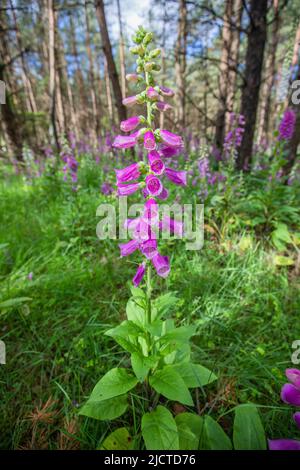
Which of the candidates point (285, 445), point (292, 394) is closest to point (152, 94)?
point (292, 394)

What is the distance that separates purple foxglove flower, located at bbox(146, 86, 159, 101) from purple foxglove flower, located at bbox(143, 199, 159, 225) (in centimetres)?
57

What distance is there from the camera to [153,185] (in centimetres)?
144

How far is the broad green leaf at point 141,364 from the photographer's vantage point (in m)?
1.32

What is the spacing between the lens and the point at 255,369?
1.96 meters

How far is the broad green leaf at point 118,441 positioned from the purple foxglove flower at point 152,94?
199cm

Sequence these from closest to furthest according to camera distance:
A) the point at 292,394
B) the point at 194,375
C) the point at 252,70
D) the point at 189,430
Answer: the point at 292,394, the point at 189,430, the point at 194,375, the point at 252,70

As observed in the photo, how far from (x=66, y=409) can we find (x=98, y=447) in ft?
1.23

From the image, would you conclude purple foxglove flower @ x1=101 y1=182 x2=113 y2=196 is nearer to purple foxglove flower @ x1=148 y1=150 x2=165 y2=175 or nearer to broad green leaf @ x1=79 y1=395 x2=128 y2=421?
purple foxglove flower @ x1=148 y1=150 x2=165 y2=175

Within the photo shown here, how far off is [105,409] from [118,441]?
7.3 inches

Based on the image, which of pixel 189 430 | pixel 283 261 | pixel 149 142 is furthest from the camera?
pixel 283 261

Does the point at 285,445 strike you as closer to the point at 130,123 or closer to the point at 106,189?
the point at 130,123

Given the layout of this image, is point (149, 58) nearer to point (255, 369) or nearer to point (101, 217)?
point (255, 369)

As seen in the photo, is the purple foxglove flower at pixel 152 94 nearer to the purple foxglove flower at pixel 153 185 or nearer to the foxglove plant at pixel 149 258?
the foxglove plant at pixel 149 258
